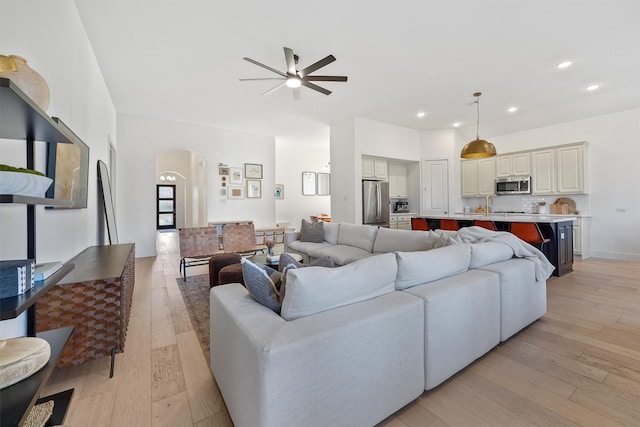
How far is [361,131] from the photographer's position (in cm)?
610

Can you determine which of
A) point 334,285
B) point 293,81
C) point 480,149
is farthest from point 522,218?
point 334,285

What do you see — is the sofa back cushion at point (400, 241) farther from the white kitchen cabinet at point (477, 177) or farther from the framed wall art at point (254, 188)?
the white kitchen cabinet at point (477, 177)

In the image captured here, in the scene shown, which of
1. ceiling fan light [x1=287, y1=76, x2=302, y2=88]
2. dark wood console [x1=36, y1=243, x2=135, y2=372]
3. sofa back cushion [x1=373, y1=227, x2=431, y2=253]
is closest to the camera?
dark wood console [x1=36, y1=243, x2=135, y2=372]

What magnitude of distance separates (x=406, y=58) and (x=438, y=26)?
670 mm

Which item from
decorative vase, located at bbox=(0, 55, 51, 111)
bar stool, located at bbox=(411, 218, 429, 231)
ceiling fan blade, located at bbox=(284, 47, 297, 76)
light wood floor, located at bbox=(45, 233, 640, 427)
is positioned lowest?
light wood floor, located at bbox=(45, 233, 640, 427)

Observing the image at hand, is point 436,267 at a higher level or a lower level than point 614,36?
lower

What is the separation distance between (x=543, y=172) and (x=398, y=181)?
10.3 feet

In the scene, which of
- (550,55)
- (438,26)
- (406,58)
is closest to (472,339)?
(438,26)

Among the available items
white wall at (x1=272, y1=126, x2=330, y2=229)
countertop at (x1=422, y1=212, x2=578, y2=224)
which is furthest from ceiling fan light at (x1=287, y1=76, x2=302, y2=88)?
white wall at (x1=272, y1=126, x2=330, y2=229)

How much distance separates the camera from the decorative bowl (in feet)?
2.75

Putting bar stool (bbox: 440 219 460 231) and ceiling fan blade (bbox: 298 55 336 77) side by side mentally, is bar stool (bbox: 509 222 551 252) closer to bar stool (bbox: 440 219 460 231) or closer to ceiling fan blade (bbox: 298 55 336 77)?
bar stool (bbox: 440 219 460 231)

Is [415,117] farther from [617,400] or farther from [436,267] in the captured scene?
[617,400]

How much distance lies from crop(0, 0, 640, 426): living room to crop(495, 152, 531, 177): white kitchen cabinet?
32 cm

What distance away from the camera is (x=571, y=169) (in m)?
5.59
